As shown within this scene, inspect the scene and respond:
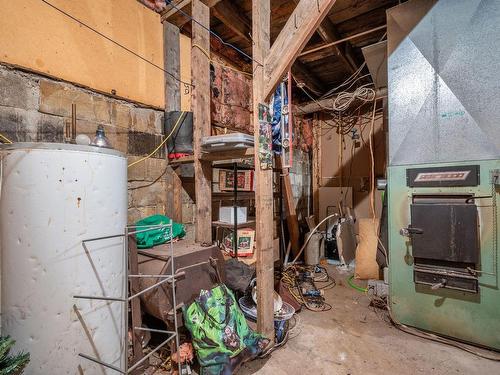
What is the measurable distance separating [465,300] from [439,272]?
0.25 m

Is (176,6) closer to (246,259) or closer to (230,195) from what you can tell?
(230,195)

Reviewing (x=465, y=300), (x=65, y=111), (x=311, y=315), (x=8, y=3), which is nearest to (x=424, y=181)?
(x=465, y=300)

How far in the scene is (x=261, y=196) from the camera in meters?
1.85

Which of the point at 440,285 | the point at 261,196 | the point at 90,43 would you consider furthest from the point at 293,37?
the point at 440,285

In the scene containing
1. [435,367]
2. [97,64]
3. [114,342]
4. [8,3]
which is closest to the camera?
[114,342]

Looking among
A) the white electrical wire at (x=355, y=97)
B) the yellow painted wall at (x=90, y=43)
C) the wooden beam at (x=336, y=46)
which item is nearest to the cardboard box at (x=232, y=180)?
the yellow painted wall at (x=90, y=43)

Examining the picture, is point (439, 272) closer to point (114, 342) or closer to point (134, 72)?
point (114, 342)

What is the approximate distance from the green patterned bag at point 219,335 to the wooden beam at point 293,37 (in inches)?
57.7

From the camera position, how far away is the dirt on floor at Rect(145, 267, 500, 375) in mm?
1711

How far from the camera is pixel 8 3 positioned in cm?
160

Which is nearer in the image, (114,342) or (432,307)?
(114,342)

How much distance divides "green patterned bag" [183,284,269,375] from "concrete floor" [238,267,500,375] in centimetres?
22

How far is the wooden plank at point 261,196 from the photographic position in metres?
1.82

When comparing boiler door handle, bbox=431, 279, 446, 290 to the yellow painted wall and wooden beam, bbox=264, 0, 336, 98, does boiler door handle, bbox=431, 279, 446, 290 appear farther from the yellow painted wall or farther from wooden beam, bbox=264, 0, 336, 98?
the yellow painted wall
